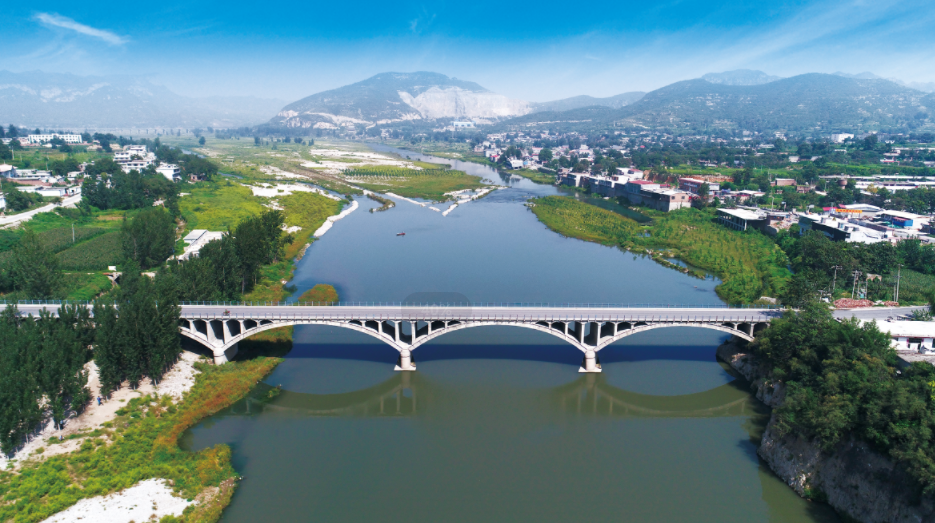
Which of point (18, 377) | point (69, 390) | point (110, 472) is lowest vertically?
point (110, 472)

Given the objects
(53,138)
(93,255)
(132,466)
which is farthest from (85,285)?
(53,138)

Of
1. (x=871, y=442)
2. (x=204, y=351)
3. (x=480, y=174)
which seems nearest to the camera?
(x=871, y=442)

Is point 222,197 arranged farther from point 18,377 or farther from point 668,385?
point 668,385

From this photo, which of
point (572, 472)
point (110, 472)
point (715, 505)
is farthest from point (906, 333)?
point (110, 472)

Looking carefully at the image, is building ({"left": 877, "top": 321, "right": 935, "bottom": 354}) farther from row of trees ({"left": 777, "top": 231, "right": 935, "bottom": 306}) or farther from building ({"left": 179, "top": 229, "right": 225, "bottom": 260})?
building ({"left": 179, "top": 229, "right": 225, "bottom": 260})

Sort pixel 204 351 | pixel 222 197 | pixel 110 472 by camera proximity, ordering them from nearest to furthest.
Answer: pixel 110 472
pixel 204 351
pixel 222 197

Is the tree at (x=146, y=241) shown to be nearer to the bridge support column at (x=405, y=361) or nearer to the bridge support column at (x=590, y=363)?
the bridge support column at (x=405, y=361)

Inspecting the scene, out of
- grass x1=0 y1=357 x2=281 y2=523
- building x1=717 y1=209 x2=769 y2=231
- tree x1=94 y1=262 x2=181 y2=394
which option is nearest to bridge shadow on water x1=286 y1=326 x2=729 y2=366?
tree x1=94 y1=262 x2=181 y2=394
